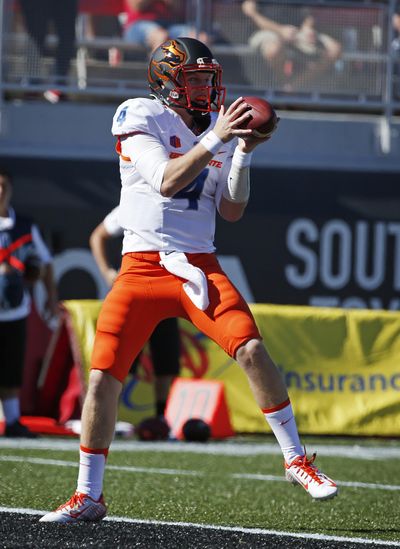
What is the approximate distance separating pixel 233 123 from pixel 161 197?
1.55 ft

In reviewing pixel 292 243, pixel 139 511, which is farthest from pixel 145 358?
pixel 139 511

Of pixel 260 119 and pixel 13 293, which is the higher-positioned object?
pixel 260 119

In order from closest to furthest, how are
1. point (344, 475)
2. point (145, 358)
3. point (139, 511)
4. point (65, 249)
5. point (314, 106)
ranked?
point (139, 511) → point (344, 475) → point (145, 358) → point (65, 249) → point (314, 106)

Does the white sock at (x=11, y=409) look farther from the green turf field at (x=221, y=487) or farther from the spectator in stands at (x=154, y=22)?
the spectator in stands at (x=154, y=22)

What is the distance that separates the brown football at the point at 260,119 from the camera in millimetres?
4082

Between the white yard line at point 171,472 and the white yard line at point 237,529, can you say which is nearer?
the white yard line at point 237,529

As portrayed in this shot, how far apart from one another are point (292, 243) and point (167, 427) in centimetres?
331

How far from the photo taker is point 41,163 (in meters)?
10.5

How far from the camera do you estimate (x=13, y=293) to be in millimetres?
7895

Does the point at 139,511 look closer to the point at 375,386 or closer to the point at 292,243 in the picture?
the point at 375,386

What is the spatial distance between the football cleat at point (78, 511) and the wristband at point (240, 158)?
50.5 inches

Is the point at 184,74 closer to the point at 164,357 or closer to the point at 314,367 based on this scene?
the point at 164,357

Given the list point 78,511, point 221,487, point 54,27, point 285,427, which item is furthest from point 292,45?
point 78,511

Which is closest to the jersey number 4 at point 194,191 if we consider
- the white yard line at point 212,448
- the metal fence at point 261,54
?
the white yard line at point 212,448
